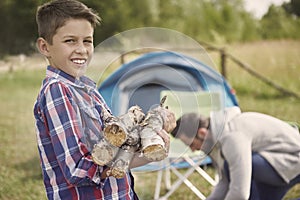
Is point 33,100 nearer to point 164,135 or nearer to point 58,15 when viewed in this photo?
point 58,15

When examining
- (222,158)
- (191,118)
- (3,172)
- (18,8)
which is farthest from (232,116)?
(18,8)

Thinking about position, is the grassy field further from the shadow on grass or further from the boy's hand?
the boy's hand

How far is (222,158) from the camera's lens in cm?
251

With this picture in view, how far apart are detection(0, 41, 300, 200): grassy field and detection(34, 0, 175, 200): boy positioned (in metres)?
1.79

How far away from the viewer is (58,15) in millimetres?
1260

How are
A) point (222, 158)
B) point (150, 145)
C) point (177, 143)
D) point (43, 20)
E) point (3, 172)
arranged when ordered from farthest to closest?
1. point (3, 172)
2. point (222, 158)
3. point (177, 143)
4. point (43, 20)
5. point (150, 145)

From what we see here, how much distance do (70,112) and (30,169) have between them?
3.18m

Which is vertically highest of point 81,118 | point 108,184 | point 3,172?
point 81,118

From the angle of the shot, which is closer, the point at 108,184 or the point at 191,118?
the point at 108,184

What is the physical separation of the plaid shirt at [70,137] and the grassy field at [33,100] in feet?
5.86

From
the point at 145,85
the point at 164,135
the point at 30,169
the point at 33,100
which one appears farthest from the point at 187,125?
the point at 33,100

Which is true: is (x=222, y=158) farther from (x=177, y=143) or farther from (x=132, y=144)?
(x=132, y=144)

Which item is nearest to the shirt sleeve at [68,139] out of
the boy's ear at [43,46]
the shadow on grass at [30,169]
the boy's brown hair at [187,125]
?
the boy's ear at [43,46]

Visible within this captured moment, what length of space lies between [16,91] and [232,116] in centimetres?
690
